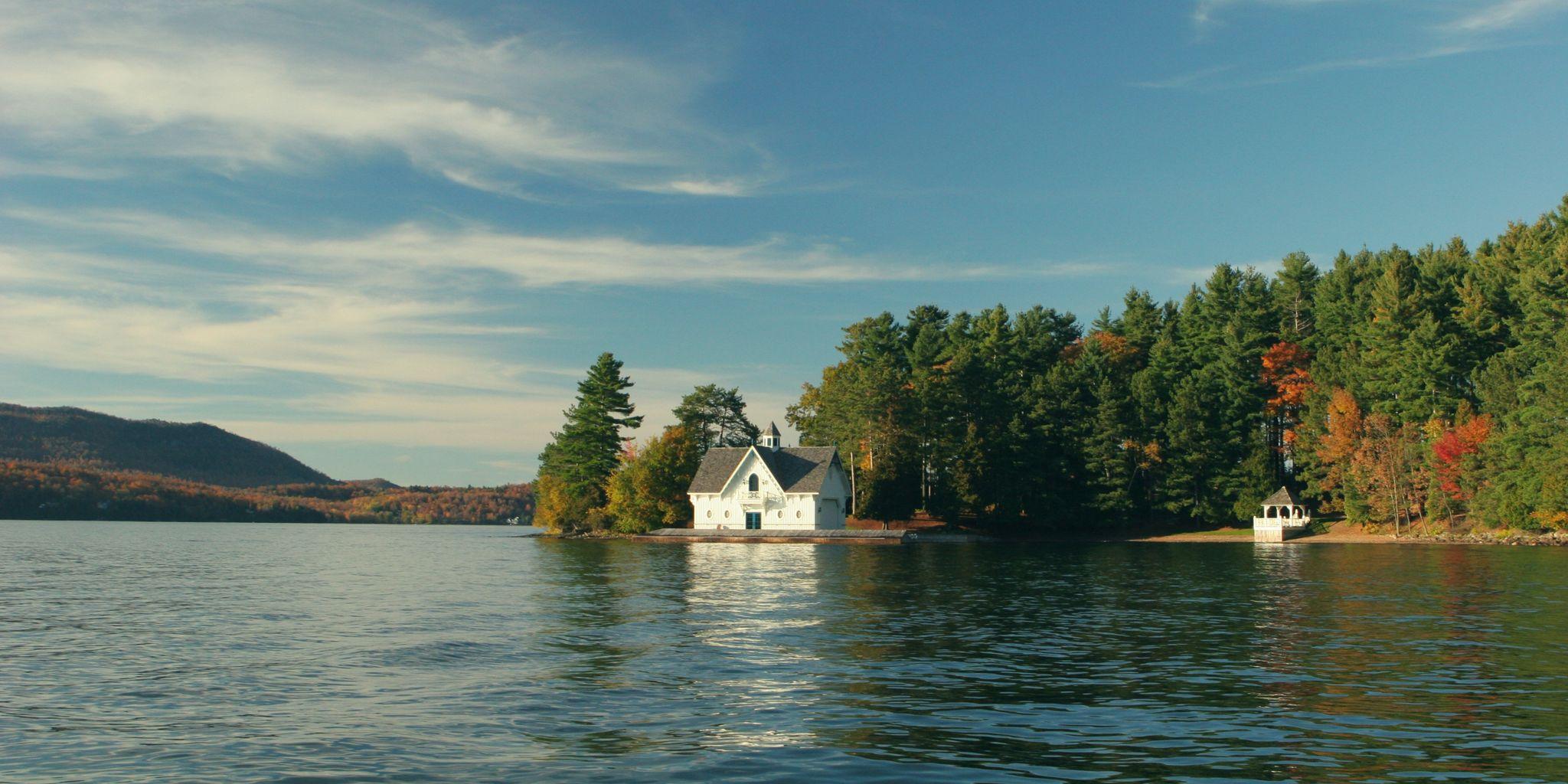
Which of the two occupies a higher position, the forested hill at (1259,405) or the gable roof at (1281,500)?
the forested hill at (1259,405)

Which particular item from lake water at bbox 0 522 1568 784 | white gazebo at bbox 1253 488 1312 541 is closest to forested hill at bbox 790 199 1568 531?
white gazebo at bbox 1253 488 1312 541

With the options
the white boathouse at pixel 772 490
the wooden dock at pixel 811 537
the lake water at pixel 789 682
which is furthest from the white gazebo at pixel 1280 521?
the lake water at pixel 789 682

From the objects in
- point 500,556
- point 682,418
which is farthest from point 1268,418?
point 500,556

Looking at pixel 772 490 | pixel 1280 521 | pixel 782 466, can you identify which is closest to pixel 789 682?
pixel 772 490

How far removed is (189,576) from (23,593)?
33.8 ft

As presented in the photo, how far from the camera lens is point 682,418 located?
123625 mm

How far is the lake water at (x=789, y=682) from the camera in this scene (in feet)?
47.0

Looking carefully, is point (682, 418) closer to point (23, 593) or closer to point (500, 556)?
point (500, 556)

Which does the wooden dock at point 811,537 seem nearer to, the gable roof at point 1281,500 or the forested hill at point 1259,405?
the forested hill at point 1259,405

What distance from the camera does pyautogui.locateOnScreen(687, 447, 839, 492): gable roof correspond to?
9844cm

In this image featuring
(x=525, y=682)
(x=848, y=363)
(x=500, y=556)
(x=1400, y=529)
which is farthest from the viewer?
(x=848, y=363)

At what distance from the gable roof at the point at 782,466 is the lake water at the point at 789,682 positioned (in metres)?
52.4

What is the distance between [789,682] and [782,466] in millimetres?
80169

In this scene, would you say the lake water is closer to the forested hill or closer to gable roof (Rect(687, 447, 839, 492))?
the forested hill
